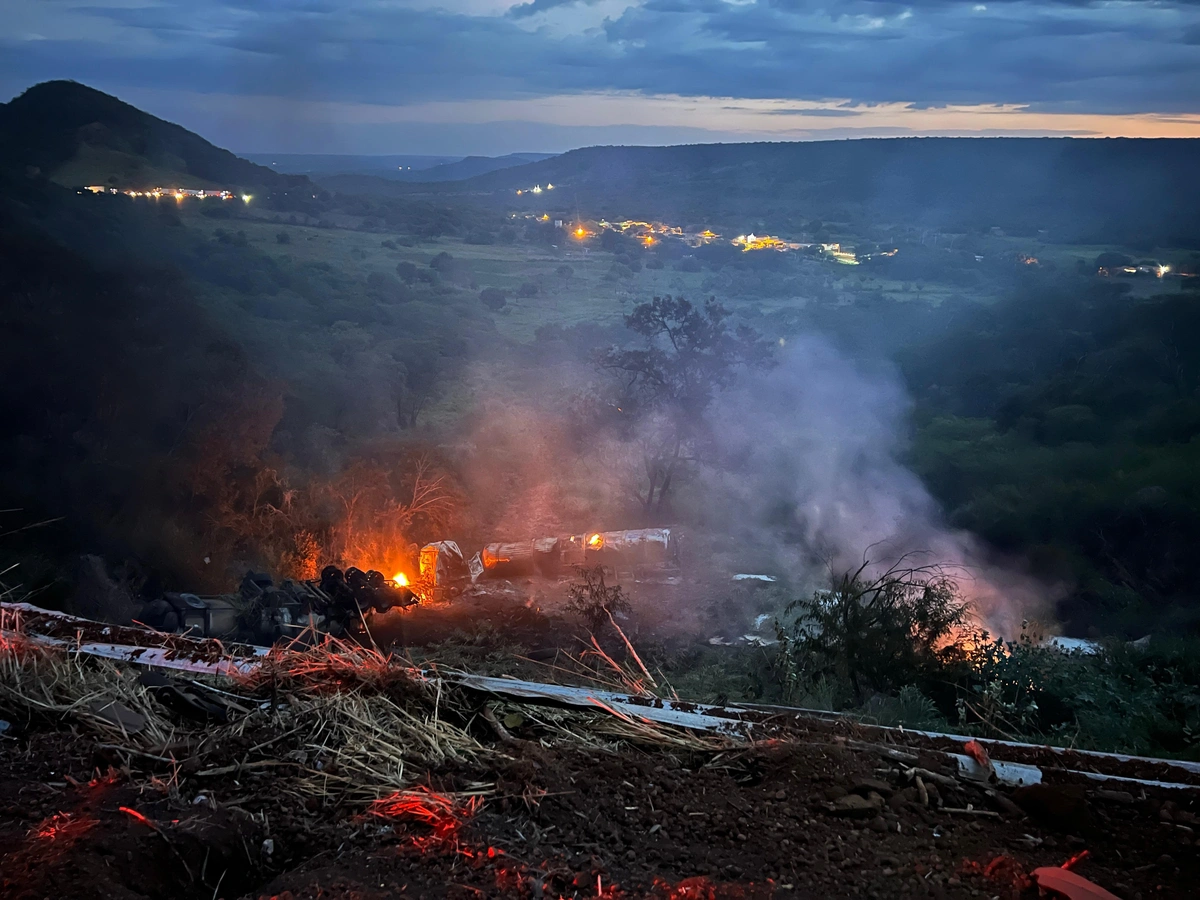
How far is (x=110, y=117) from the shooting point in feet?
116

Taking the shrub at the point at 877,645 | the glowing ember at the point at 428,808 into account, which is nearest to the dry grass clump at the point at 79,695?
the glowing ember at the point at 428,808

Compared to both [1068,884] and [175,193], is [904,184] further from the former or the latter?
[1068,884]

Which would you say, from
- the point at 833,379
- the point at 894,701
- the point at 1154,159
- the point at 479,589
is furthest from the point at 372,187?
the point at 894,701

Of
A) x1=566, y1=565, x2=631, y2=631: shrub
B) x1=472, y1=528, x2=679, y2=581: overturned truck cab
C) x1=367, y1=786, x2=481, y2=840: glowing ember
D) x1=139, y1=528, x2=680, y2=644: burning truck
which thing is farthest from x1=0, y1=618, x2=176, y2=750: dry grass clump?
x1=472, y1=528, x2=679, y2=581: overturned truck cab

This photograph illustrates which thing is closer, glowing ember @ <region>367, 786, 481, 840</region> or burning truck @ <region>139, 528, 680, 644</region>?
glowing ember @ <region>367, 786, 481, 840</region>

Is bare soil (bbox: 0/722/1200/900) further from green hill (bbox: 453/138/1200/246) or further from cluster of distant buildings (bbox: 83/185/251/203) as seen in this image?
green hill (bbox: 453/138/1200/246)

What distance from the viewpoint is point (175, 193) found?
37.4 m

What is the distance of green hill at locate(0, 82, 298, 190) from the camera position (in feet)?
99.7

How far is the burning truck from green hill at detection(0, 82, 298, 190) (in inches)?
882

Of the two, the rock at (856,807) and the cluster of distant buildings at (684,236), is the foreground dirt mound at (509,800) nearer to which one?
the rock at (856,807)

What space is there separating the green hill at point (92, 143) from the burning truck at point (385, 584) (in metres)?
22.4

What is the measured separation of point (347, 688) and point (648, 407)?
64.1 feet

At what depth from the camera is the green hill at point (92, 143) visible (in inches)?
1196

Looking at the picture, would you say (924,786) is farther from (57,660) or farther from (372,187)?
(372,187)
